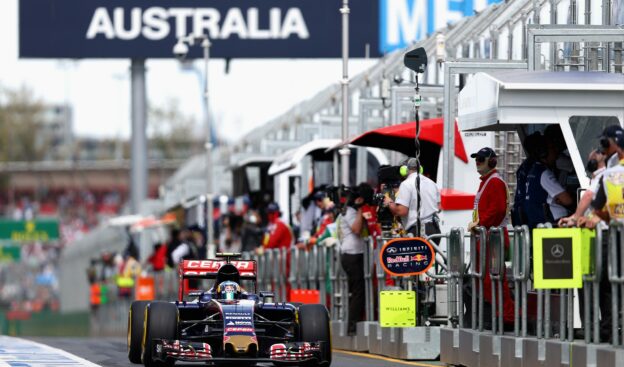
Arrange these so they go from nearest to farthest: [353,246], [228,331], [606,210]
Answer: [606,210] < [228,331] < [353,246]

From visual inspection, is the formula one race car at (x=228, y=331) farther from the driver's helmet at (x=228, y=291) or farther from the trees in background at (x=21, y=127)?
the trees in background at (x=21, y=127)

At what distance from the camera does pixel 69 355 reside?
1966 cm

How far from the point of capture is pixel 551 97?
15.9 meters

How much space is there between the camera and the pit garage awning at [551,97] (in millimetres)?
15688

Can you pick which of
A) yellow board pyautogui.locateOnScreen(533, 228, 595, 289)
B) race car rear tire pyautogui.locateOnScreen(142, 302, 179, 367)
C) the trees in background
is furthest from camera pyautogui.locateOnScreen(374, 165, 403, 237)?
the trees in background

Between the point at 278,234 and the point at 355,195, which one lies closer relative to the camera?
the point at 355,195

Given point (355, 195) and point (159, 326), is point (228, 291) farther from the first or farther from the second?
point (355, 195)

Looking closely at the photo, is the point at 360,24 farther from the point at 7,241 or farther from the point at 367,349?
the point at 7,241

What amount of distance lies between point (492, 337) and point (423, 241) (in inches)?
89.3

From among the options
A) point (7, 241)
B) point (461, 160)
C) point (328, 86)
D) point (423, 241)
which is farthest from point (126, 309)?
point (7, 241)

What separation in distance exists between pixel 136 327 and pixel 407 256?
3123mm

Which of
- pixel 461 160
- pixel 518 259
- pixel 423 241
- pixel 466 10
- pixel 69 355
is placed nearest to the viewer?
pixel 518 259

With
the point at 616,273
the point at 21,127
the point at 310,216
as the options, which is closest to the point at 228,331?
the point at 616,273

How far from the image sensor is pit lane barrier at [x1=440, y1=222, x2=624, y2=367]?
43.2ft
